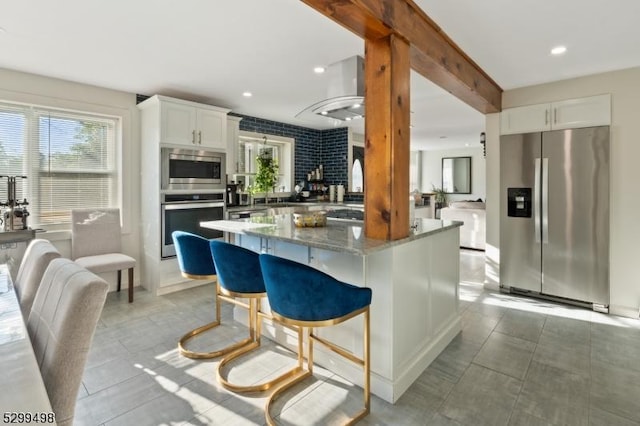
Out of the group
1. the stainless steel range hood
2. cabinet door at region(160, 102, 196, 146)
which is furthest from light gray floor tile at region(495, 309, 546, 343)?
cabinet door at region(160, 102, 196, 146)

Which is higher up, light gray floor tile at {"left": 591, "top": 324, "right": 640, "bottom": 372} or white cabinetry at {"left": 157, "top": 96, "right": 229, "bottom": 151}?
white cabinetry at {"left": 157, "top": 96, "right": 229, "bottom": 151}

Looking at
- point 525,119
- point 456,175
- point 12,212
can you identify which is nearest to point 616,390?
point 525,119

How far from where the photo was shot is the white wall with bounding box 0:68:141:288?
3388mm

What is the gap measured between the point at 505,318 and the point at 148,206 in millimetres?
4034

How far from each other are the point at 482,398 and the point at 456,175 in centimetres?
933

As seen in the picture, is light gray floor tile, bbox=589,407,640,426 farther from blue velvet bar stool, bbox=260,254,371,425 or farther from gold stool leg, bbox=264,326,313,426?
gold stool leg, bbox=264,326,313,426

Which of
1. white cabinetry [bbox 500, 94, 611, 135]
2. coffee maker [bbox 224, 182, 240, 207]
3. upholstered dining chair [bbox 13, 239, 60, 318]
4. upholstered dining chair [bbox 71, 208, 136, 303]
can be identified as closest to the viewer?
upholstered dining chair [bbox 13, 239, 60, 318]

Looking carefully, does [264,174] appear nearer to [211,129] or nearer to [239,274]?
[211,129]

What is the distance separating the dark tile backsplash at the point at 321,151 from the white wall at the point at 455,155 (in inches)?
206

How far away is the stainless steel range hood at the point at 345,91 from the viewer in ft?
8.84

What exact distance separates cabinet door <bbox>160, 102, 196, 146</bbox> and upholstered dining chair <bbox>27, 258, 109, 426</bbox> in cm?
312

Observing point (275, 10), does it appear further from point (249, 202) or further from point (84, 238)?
point (249, 202)

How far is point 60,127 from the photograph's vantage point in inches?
147

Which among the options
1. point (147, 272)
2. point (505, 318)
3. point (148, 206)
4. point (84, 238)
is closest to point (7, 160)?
point (84, 238)
